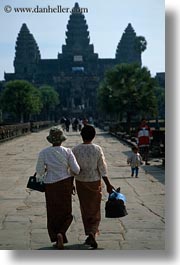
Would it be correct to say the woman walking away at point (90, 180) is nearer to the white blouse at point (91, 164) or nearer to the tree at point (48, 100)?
the white blouse at point (91, 164)

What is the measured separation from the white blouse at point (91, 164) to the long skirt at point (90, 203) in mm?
73

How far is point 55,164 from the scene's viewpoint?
6.46 m

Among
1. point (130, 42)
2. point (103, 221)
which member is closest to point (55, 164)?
point (103, 221)

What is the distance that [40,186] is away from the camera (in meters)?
6.59

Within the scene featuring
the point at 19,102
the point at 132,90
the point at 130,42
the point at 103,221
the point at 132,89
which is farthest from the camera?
the point at 130,42

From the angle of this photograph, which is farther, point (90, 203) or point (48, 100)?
point (48, 100)

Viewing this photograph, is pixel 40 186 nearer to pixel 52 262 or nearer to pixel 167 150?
pixel 52 262

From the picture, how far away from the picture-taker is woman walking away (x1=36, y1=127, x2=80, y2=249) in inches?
253

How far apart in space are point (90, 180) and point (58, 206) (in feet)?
1.53

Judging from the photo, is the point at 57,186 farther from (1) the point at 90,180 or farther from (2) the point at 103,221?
(2) the point at 103,221

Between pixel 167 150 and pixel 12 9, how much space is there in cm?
→ 258

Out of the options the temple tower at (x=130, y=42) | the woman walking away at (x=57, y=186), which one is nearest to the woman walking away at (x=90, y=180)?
the woman walking away at (x=57, y=186)

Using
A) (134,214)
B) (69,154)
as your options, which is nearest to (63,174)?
(69,154)

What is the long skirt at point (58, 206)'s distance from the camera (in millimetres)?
6438
